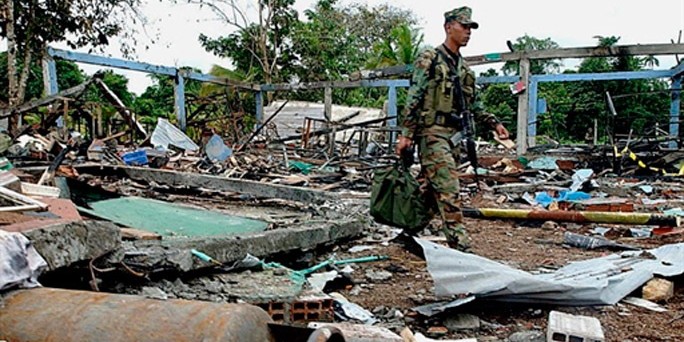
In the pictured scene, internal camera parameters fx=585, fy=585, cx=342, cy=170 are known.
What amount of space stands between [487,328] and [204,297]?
4.43 feet

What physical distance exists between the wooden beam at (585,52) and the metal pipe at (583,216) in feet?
19.9

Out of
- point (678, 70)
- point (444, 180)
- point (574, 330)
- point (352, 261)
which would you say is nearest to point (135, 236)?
point (352, 261)

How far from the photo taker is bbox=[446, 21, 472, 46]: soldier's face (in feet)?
13.9

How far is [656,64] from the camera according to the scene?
2023cm

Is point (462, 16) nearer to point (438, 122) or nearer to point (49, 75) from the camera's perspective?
point (438, 122)

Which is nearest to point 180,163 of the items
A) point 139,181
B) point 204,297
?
point 139,181

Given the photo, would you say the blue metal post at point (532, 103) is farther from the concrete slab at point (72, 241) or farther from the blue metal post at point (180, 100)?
the concrete slab at point (72, 241)

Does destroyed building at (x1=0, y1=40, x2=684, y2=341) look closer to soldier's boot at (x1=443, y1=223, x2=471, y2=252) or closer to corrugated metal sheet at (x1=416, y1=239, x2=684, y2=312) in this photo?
corrugated metal sheet at (x1=416, y1=239, x2=684, y2=312)

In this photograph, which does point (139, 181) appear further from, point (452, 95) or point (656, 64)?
point (656, 64)

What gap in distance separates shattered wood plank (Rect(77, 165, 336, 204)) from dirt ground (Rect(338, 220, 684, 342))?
1748 mm

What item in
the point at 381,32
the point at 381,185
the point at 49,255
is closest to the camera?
the point at 49,255

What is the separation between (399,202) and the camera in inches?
168

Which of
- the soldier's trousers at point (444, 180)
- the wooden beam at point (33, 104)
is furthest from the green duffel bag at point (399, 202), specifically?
the wooden beam at point (33, 104)

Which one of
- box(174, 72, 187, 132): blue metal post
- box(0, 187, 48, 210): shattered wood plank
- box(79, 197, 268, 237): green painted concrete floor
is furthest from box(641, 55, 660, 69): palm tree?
box(0, 187, 48, 210): shattered wood plank
